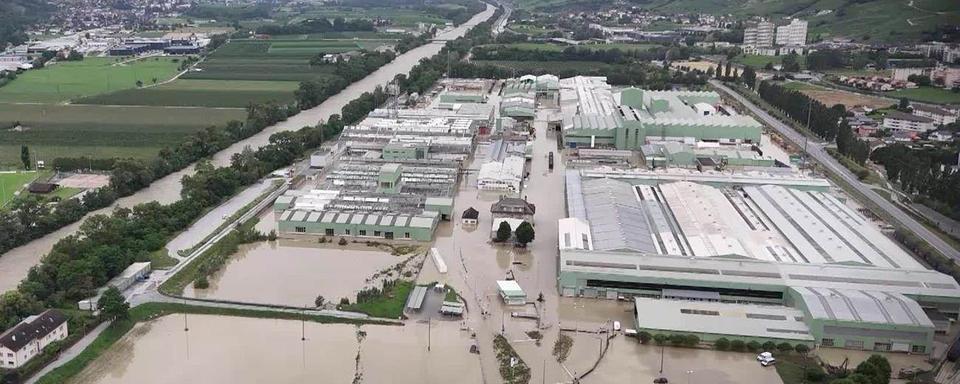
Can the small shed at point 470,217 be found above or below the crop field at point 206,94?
below

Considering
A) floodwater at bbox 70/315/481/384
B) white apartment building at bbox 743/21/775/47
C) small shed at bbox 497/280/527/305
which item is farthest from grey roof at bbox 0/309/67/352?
white apartment building at bbox 743/21/775/47

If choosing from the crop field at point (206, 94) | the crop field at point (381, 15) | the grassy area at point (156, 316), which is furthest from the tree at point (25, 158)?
the crop field at point (381, 15)

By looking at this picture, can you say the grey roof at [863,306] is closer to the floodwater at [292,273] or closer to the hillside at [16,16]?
the floodwater at [292,273]

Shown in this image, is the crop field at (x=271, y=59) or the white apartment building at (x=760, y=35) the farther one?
the white apartment building at (x=760, y=35)

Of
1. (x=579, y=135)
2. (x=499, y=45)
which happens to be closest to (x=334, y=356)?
(x=579, y=135)

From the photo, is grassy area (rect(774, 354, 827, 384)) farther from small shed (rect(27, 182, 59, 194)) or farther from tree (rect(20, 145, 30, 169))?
tree (rect(20, 145, 30, 169))
